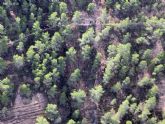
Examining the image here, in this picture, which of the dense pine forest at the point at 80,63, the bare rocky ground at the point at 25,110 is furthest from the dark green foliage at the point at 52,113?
the bare rocky ground at the point at 25,110

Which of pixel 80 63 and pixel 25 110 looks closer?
pixel 25 110

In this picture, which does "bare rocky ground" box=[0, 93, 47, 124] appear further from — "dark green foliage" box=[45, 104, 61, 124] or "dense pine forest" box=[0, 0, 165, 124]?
"dark green foliage" box=[45, 104, 61, 124]

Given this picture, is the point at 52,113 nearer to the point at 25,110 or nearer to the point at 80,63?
the point at 25,110

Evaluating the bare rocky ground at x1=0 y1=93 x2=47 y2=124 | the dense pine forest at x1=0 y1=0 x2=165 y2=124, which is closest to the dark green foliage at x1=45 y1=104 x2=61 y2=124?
the dense pine forest at x1=0 y1=0 x2=165 y2=124

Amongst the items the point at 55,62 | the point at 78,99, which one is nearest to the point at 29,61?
the point at 55,62

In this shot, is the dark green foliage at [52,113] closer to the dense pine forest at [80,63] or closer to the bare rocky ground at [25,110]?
the dense pine forest at [80,63]

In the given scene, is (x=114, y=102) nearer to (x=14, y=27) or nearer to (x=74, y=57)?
→ (x=74, y=57)

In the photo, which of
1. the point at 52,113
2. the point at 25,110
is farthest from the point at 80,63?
the point at 25,110
